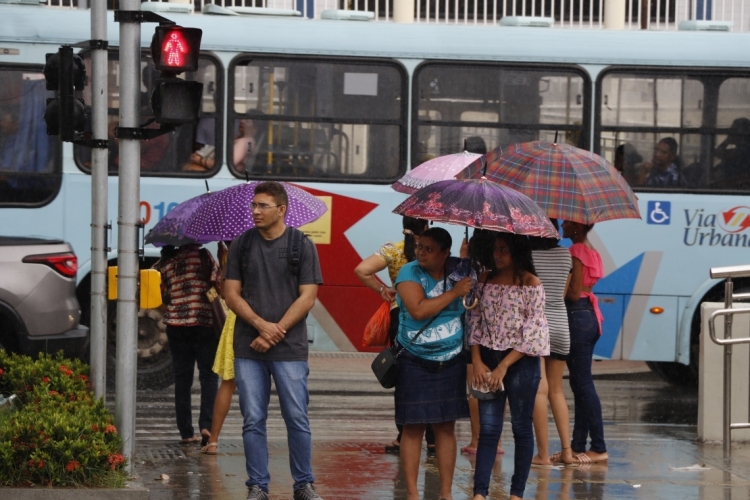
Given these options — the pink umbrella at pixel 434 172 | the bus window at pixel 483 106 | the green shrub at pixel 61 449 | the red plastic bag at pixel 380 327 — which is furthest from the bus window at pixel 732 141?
the green shrub at pixel 61 449

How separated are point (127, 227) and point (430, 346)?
2.02m

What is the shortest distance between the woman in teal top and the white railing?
15693mm

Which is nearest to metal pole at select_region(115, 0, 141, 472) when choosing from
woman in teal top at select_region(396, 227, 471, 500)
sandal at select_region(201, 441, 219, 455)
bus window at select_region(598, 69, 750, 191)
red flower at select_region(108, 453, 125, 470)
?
red flower at select_region(108, 453, 125, 470)

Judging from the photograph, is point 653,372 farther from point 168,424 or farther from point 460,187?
point 460,187

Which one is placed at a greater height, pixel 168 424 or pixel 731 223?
pixel 731 223

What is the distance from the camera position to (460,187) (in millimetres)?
6918

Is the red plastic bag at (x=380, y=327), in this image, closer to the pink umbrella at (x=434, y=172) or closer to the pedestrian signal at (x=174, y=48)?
the pink umbrella at (x=434, y=172)

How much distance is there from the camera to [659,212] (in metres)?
12.3

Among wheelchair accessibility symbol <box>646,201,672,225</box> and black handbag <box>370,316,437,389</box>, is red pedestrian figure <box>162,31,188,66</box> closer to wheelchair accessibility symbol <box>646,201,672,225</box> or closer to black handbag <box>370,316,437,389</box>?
black handbag <box>370,316,437,389</box>

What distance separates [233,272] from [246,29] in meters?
5.48

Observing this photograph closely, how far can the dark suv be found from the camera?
9.81 metres

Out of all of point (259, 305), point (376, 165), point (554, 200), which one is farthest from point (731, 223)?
point (259, 305)

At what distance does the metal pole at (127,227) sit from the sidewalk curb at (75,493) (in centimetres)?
75

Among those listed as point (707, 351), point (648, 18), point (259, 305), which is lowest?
point (707, 351)
